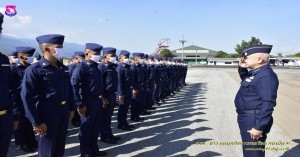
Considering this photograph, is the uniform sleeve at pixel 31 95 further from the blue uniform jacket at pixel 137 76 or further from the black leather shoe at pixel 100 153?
the blue uniform jacket at pixel 137 76

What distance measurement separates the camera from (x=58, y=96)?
12.1 ft

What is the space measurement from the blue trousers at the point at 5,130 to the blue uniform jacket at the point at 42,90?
28 cm

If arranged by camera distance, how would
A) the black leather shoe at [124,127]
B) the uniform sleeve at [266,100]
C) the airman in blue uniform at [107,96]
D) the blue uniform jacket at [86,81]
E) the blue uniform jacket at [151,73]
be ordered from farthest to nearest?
the blue uniform jacket at [151,73]
the black leather shoe at [124,127]
the airman in blue uniform at [107,96]
the blue uniform jacket at [86,81]
the uniform sleeve at [266,100]

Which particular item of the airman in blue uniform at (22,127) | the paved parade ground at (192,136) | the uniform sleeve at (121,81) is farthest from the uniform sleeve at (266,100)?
the airman in blue uniform at (22,127)

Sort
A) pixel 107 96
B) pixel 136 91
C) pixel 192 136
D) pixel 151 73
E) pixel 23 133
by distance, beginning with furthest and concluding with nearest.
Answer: pixel 151 73 → pixel 136 91 → pixel 192 136 → pixel 107 96 → pixel 23 133

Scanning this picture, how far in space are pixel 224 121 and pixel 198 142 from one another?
8.15 ft

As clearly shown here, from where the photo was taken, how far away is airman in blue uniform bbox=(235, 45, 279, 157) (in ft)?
10.7

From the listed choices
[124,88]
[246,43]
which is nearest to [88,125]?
[124,88]

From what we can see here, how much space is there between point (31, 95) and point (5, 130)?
569 mm

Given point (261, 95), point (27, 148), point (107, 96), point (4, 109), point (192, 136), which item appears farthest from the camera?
point (192, 136)

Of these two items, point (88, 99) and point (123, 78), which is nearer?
point (88, 99)

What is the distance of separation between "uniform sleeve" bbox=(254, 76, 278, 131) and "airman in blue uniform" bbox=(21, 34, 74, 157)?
258 cm

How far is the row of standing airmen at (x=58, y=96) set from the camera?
3.51m

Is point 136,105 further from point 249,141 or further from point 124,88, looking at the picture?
point 249,141
